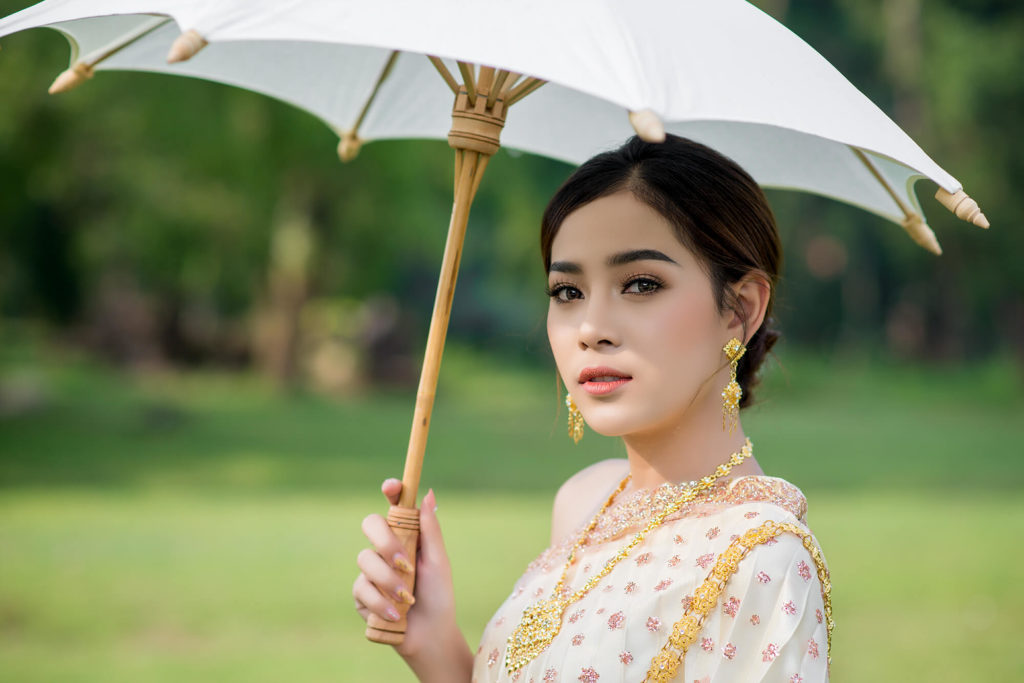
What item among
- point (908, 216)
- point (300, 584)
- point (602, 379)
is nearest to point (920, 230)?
point (908, 216)

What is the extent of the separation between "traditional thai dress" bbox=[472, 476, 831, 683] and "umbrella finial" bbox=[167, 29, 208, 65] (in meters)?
1.03

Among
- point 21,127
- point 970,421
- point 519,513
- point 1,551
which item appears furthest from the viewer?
point 970,421

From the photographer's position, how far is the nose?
6.07ft

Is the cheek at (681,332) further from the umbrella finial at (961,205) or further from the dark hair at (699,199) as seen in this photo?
the umbrella finial at (961,205)

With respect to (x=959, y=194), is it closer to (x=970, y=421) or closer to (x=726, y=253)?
(x=726, y=253)

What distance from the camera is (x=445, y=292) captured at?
1956 millimetres

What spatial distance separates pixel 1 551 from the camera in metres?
7.81

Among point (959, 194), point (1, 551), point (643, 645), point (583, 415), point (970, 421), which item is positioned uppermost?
point (970, 421)

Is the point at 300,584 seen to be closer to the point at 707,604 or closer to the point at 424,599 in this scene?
the point at 424,599

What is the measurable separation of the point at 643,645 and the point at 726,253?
646 mm

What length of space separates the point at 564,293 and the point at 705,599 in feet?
1.88

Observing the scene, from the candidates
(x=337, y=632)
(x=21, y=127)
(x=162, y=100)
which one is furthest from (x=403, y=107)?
(x=162, y=100)

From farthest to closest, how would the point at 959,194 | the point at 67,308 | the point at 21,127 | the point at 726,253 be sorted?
the point at 67,308, the point at 21,127, the point at 726,253, the point at 959,194

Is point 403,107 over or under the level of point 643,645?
over
